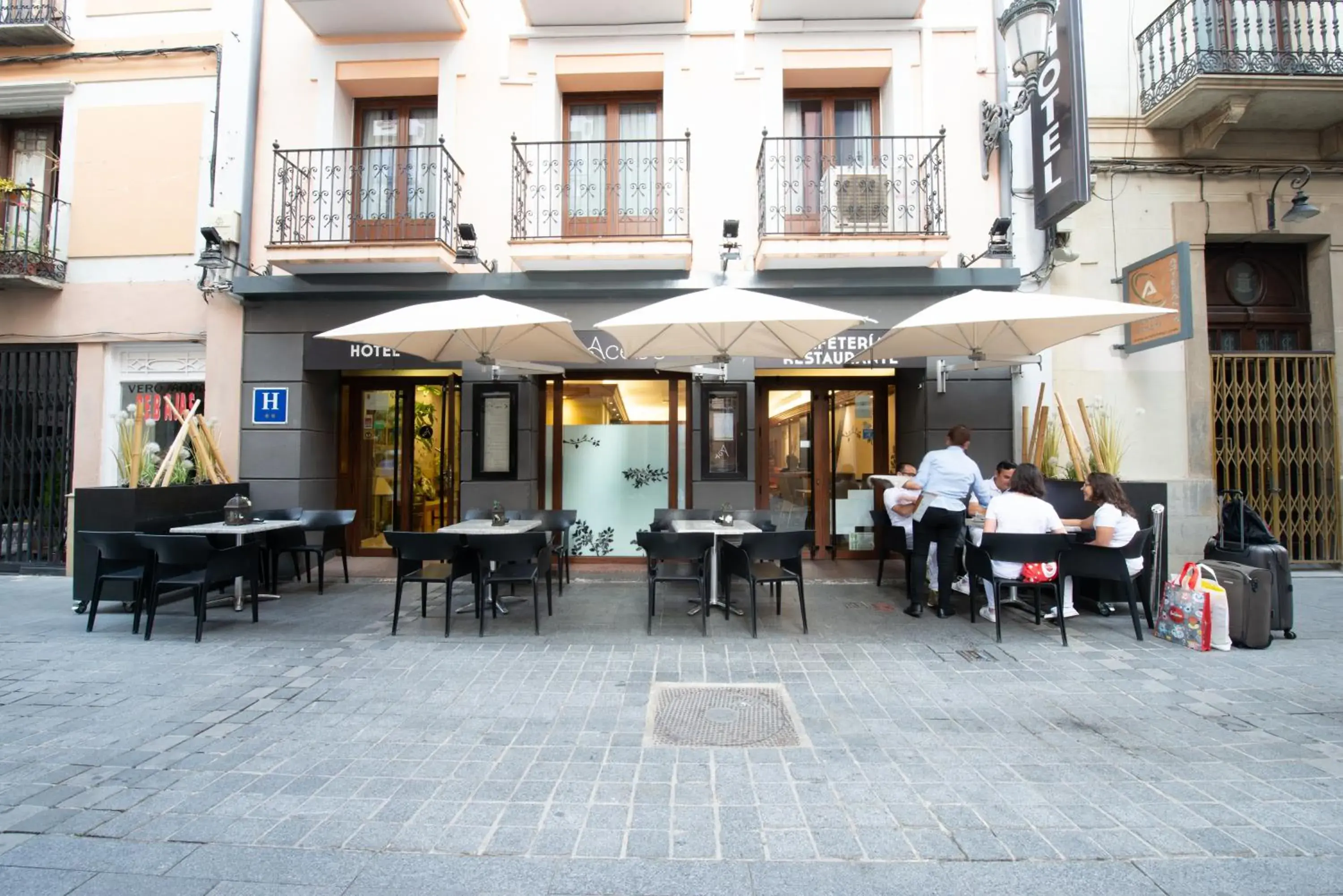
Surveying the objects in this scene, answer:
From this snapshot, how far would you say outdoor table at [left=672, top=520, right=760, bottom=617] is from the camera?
5719mm

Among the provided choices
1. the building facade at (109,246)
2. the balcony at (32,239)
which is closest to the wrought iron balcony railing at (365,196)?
the building facade at (109,246)

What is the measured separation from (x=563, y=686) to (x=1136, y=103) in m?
9.62

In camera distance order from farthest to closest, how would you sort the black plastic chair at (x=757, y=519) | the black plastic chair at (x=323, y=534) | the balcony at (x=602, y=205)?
the balcony at (x=602, y=205) → the black plastic chair at (x=323, y=534) → the black plastic chair at (x=757, y=519)

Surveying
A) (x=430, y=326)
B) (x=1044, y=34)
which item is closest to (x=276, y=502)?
(x=430, y=326)

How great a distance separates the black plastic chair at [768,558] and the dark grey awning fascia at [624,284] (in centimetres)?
356

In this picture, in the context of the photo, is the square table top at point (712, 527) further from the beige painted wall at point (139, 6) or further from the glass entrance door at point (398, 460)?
the beige painted wall at point (139, 6)

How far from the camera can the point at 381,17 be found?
7.96 m

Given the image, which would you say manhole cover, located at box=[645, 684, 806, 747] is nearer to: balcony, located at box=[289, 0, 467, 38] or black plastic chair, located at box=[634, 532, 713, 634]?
black plastic chair, located at box=[634, 532, 713, 634]

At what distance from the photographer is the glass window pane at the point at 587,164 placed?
8.20 m

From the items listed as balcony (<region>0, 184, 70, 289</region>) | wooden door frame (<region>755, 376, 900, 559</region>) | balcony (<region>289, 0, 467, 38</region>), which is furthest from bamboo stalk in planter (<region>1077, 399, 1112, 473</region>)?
balcony (<region>0, 184, 70, 289</region>)

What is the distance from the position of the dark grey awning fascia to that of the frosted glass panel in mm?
1837

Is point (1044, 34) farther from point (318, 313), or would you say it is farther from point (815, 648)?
point (318, 313)

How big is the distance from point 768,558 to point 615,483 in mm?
3659

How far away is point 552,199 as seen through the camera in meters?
8.12
